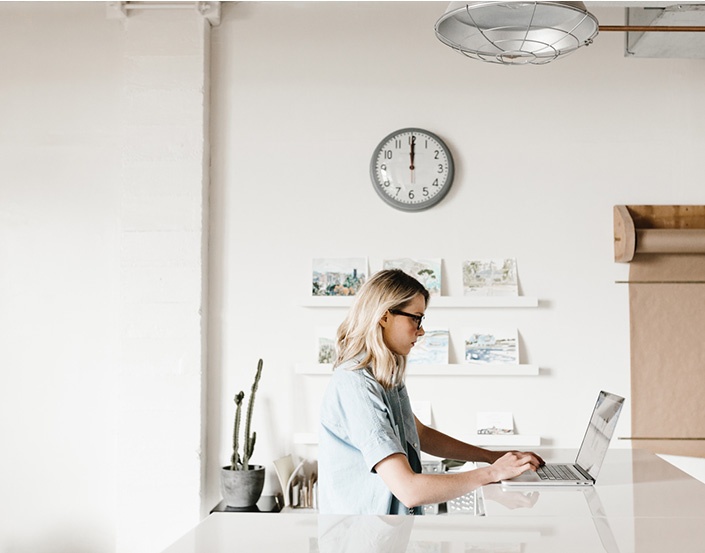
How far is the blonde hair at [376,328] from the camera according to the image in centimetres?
213

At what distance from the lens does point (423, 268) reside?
12.6 ft

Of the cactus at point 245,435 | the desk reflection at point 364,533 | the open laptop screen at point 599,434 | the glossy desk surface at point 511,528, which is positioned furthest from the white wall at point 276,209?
the desk reflection at point 364,533

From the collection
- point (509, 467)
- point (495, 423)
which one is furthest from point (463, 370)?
point (509, 467)

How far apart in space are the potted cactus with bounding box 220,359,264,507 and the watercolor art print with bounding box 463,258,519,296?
103cm

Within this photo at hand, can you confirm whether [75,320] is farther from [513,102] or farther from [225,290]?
[513,102]

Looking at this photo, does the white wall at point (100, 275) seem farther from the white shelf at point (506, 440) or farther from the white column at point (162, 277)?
the white shelf at point (506, 440)

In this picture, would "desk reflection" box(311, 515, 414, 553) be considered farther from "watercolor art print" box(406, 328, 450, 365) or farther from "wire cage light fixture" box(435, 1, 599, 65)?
"watercolor art print" box(406, 328, 450, 365)

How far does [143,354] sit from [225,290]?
48 cm

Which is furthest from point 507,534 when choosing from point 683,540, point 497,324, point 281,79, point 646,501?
point 281,79

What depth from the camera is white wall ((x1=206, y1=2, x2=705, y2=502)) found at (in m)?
3.81

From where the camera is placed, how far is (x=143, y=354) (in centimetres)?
379

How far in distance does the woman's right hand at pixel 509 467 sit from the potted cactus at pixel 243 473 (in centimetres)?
170

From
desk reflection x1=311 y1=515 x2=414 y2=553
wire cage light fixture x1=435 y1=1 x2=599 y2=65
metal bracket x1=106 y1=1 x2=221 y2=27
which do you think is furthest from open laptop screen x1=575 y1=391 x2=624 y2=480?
metal bracket x1=106 y1=1 x2=221 y2=27

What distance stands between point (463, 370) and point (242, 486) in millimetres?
1110
